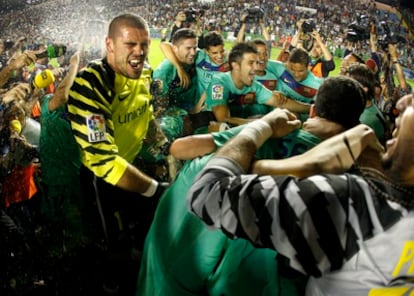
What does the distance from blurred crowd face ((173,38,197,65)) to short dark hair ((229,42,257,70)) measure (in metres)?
0.13

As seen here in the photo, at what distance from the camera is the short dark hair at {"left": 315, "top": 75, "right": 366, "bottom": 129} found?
1091mm

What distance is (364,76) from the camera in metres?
1.28

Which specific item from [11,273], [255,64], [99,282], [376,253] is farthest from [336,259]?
[11,273]

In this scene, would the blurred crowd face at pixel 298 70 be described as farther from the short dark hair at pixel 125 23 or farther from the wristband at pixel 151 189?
the wristband at pixel 151 189

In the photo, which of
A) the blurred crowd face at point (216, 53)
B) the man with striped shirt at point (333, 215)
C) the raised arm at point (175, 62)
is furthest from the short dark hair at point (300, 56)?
the man with striped shirt at point (333, 215)

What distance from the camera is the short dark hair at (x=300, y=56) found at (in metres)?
1.42

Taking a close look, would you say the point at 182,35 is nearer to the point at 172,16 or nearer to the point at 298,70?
the point at 172,16

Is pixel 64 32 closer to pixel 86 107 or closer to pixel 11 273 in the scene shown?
pixel 86 107

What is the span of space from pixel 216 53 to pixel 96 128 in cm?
46

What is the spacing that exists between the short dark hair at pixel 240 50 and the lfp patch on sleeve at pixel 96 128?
465 millimetres

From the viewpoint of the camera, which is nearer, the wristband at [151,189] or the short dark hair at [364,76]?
the short dark hair at [364,76]

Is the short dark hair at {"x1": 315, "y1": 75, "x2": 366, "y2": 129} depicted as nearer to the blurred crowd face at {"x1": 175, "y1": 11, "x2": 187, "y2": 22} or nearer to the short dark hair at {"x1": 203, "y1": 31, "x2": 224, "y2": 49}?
the short dark hair at {"x1": 203, "y1": 31, "x2": 224, "y2": 49}

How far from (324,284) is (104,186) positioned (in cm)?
75

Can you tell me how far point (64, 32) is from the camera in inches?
55.7
